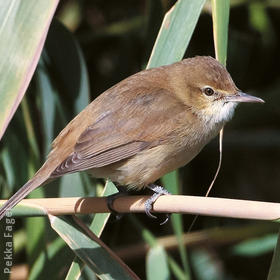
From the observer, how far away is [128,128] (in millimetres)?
2592

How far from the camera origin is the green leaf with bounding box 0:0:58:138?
75.4 inches

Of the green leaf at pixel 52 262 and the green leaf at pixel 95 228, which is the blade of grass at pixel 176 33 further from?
the green leaf at pixel 52 262

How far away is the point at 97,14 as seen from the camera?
393cm

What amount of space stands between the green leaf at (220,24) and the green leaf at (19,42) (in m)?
0.53

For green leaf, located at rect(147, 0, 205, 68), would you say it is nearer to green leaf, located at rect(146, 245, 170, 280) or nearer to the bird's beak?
the bird's beak

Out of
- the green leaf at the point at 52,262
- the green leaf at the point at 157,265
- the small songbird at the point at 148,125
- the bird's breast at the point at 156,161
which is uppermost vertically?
the small songbird at the point at 148,125

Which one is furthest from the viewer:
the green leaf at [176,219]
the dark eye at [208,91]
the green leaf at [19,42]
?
the dark eye at [208,91]

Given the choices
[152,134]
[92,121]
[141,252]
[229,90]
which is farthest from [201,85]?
[141,252]

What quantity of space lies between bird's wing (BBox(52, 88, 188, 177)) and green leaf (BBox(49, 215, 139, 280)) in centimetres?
37

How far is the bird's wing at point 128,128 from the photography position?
245cm

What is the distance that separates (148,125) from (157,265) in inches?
22.6

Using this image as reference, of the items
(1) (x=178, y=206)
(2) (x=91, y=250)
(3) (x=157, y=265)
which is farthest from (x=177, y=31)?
(3) (x=157, y=265)

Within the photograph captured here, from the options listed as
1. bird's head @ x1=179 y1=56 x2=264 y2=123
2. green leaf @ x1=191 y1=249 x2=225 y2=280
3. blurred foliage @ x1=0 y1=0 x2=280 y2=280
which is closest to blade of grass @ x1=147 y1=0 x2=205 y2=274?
bird's head @ x1=179 y1=56 x2=264 y2=123

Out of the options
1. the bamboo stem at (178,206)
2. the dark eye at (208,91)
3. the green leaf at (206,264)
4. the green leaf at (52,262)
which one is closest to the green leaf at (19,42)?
the bamboo stem at (178,206)
